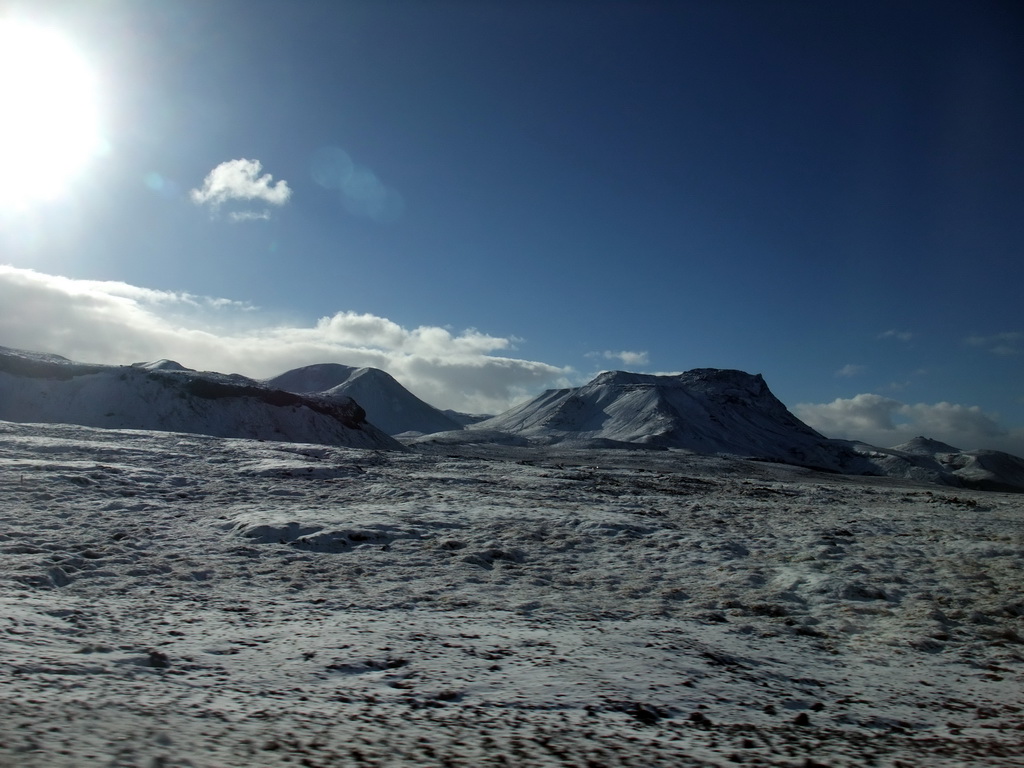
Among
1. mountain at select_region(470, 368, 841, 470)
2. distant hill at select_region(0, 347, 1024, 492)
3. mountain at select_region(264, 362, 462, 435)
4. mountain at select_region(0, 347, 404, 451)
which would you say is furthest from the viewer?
mountain at select_region(264, 362, 462, 435)

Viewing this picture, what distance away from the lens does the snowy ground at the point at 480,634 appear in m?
4.69

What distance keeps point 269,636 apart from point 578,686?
11.4 feet

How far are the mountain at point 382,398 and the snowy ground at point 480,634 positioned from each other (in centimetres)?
13912

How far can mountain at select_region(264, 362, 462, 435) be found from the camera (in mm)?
159750

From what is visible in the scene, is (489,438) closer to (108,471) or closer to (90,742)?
(108,471)

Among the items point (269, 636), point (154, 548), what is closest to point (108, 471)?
point (154, 548)

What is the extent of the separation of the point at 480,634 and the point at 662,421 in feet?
444

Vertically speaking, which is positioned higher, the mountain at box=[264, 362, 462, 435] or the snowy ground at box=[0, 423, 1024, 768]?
the mountain at box=[264, 362, 462, 435]

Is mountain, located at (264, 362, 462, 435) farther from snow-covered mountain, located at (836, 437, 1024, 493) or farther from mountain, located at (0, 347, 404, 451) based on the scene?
snow-covered mountain, located at (836, 437, 1024, 493)

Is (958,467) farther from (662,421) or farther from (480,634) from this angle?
A: (480,634)

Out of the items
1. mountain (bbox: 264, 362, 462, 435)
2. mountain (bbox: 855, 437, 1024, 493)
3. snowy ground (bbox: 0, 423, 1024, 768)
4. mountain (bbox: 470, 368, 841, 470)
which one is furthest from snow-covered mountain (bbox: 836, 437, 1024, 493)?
snowy ground (bbox: 0, 423, 1024, 768)

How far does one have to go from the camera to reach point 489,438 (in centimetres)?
11012

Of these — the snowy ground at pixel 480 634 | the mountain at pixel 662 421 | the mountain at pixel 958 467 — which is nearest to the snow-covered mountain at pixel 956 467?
the mountain at pixel 958 467

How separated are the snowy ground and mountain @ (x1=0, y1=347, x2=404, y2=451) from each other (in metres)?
39.6
